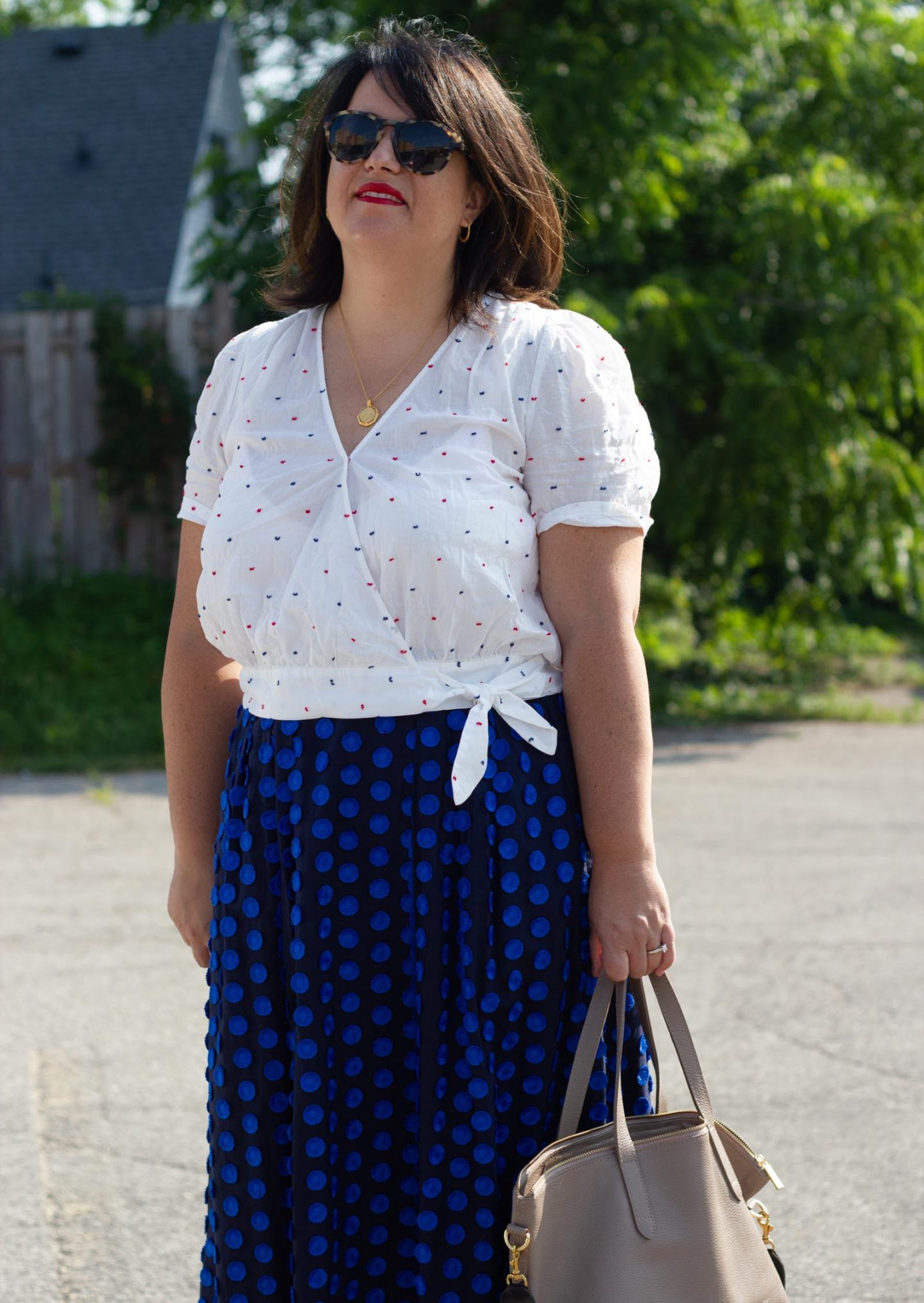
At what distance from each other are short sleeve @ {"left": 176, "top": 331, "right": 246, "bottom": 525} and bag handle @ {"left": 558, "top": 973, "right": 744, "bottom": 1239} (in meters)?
0.88

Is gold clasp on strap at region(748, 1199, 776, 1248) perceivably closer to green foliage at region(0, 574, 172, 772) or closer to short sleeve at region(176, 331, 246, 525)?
short sleeve at region(176, 331, 246, 525)

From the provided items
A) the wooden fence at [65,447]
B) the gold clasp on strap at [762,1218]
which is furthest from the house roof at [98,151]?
the gold clasp on strap at [762,1218]

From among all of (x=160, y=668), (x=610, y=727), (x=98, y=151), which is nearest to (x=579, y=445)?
(x=610, y=727)

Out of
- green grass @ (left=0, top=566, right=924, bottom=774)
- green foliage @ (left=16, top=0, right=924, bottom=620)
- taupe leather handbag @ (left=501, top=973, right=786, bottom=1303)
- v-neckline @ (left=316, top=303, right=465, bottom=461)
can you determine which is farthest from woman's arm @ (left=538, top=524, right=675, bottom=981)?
green foliage @ (left=16, top=0, right=924, bottom=620)

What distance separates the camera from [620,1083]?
188 cm

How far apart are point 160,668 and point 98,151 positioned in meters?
11.5

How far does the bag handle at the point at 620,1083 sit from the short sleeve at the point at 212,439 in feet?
2.90

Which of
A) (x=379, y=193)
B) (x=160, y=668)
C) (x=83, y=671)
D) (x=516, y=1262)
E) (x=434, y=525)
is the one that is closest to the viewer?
(x=516, y=1262)

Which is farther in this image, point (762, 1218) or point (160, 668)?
point (160, 668)

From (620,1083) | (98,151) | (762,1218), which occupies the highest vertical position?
(98,151)

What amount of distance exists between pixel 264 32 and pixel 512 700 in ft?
66.8

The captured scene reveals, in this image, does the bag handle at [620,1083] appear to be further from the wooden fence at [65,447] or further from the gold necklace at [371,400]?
the wooden fence at [65,447]

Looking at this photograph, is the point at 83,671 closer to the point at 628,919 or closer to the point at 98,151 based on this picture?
the point at 628,919

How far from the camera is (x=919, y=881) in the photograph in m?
5.36
